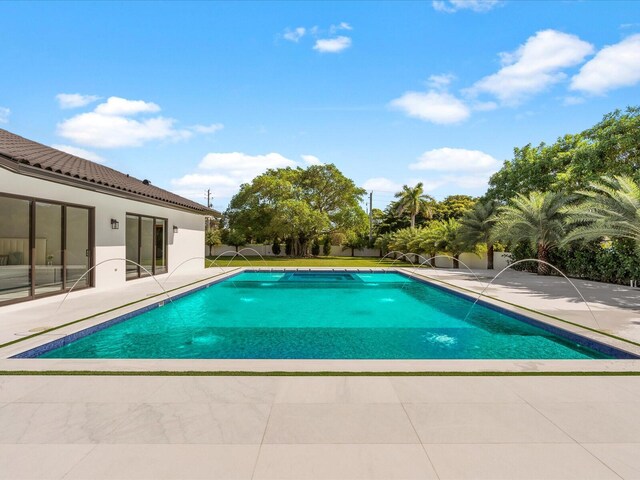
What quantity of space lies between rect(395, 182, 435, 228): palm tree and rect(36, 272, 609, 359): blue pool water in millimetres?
28970

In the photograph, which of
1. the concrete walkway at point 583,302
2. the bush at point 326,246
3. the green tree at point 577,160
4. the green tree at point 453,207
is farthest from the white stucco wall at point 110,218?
the green tree at point 453,207

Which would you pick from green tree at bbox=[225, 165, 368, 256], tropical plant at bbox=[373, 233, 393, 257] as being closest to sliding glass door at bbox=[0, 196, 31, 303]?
green tree at bbox=[225, 165, 368, 256]

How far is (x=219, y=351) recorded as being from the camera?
21.0 ft

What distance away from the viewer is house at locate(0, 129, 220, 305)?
8961 millimetres

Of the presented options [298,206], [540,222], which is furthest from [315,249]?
[540,222]

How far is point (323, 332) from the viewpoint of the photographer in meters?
7.82

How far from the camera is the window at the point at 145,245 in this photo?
14.6 m

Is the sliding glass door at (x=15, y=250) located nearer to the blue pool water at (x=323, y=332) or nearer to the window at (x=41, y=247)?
the window at (x=41, y=247)

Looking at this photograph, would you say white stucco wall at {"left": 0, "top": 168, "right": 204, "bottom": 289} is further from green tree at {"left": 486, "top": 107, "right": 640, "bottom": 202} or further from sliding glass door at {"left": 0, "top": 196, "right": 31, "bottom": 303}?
green tree at {"left": 486, "top": 107, "right": 640, "bottom": 202}
